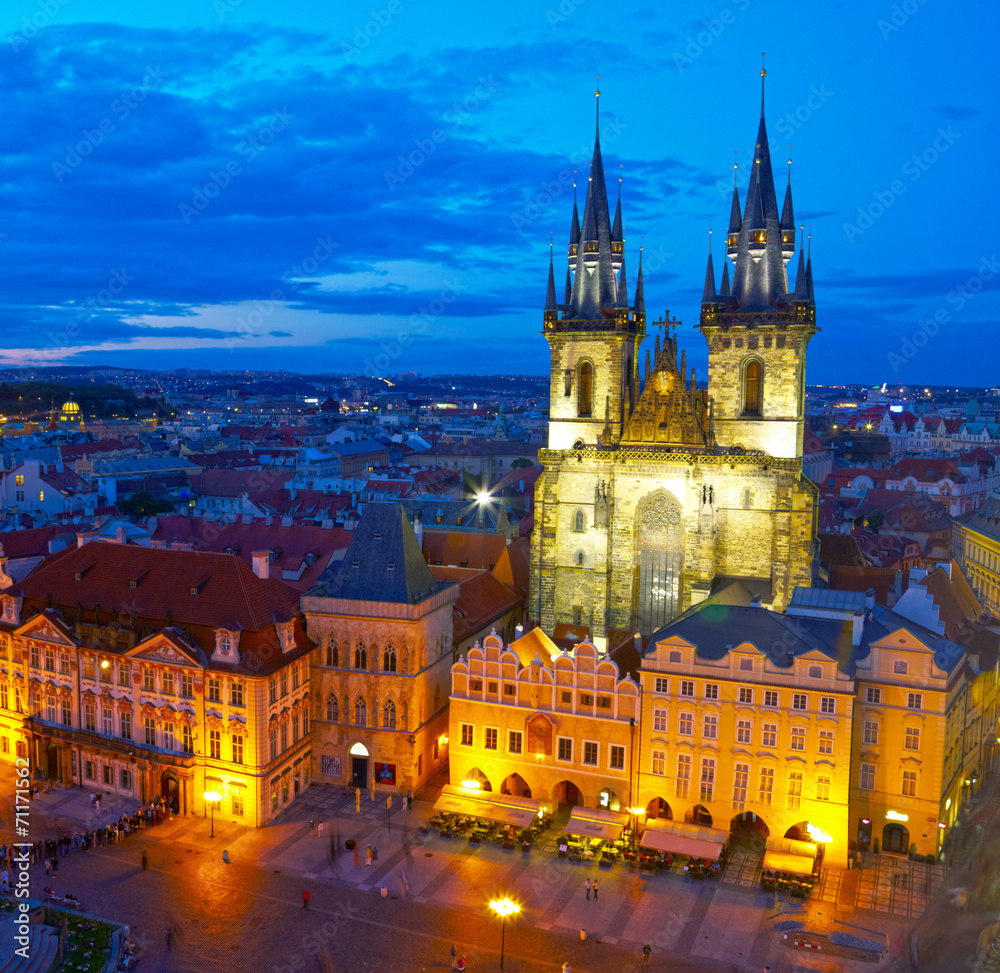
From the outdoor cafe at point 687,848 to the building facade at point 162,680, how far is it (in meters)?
20.7

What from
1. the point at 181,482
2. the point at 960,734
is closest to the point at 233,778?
the point at 960,734

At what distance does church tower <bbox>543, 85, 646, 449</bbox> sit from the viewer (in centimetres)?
7019

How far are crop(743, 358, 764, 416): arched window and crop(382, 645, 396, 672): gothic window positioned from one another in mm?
31520

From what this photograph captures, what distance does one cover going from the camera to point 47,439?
199375 mm

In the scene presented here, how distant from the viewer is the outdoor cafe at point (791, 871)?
141 feet

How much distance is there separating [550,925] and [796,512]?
111 feet

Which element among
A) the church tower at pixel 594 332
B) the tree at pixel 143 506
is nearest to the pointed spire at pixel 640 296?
the church tower at pixel 594 332

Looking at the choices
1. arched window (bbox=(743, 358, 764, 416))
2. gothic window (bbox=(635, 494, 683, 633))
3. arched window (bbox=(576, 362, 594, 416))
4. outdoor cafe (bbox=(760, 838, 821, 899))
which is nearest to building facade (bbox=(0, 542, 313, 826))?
gothic window (bbox=(635, 494, 683, 633))

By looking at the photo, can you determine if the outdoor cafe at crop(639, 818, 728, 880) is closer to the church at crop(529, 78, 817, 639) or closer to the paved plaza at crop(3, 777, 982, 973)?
the paved plaza at crop(3, 777, 982, 973)

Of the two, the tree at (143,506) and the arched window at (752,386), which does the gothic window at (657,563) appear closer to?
the arched window at (752,386)

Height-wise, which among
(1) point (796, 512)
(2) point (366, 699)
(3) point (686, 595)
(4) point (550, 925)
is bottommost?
(4) point (550, 925)

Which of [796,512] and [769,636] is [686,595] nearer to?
[796,512]

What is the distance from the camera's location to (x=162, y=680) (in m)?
51.1

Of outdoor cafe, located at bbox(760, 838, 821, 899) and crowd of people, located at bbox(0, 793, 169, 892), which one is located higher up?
outdoor cafe, located at bbox(760, 838, 821, 899)
